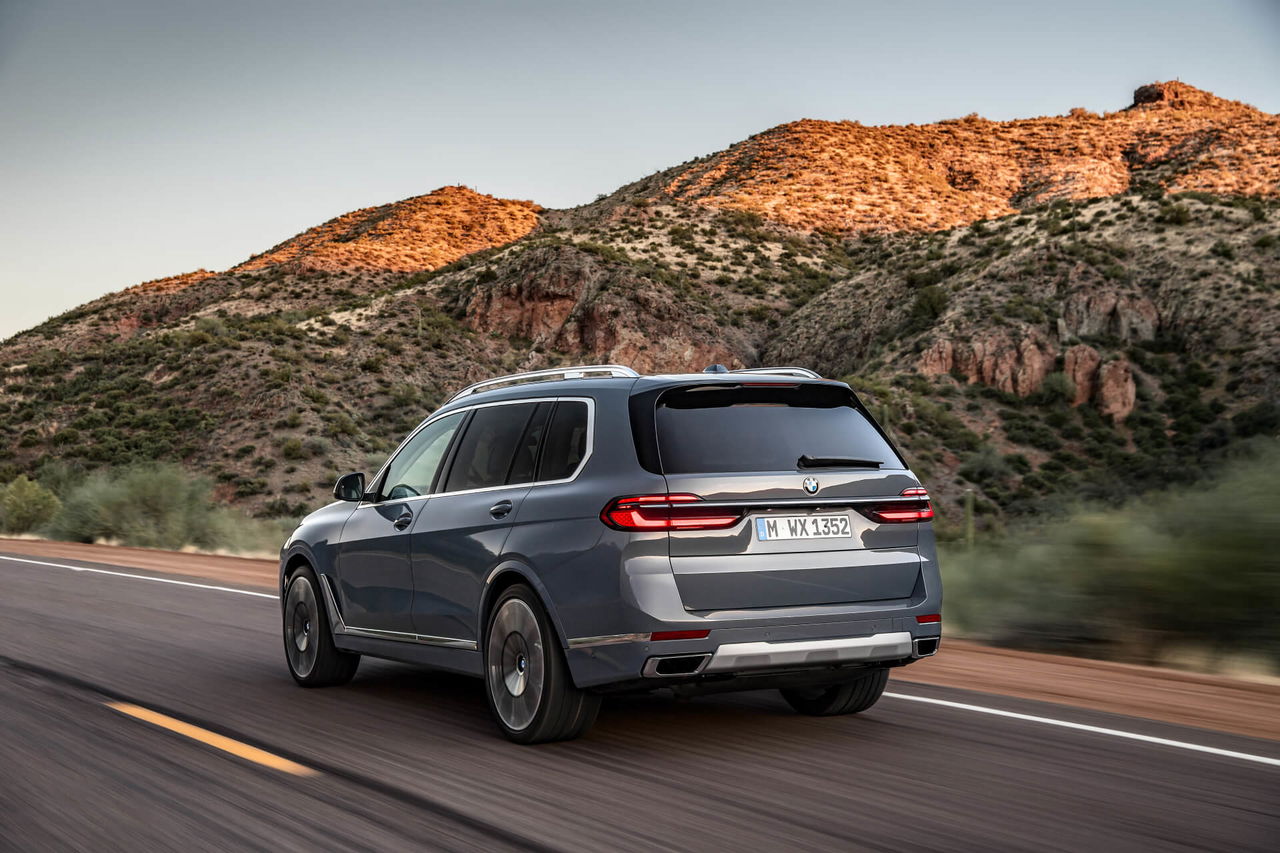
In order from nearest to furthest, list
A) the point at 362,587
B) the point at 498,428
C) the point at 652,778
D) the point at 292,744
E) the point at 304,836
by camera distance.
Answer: the point at 304,836
the point at 652,778
the point at 292,744
the point at 498,428
the point at 362,587

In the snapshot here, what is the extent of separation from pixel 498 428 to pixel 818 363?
169 feet

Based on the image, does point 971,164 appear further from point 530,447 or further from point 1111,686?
point 530,447

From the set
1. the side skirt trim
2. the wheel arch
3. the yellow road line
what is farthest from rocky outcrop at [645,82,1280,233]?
the yellow road line

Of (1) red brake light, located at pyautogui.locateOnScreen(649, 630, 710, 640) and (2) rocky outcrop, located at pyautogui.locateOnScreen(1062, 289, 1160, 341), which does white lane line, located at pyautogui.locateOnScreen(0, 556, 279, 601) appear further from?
(2) rocky outcrop, located at pyautogui.locateOnScreen(1062, 289, 1160, 341)

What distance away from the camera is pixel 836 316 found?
2361 inches

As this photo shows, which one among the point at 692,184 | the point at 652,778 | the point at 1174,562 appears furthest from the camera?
the point at 692,184

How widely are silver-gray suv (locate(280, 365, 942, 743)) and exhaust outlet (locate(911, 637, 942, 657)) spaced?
0.04ft

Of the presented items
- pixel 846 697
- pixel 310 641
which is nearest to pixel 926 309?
pixel 310 641

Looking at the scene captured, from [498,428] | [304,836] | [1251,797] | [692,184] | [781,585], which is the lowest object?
[1251,797]

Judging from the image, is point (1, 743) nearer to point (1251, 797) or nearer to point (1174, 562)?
point (1251, 797)

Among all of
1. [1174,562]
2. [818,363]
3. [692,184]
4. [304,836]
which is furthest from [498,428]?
[692,184]

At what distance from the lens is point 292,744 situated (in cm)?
636

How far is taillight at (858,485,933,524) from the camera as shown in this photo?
6.09m

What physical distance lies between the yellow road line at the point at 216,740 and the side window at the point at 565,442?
1793mm
